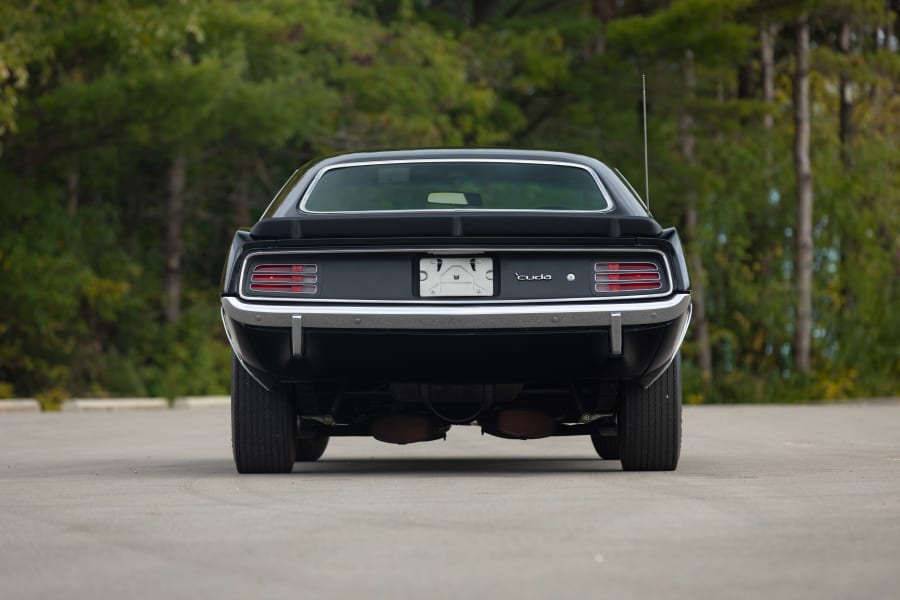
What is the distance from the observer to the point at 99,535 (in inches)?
229

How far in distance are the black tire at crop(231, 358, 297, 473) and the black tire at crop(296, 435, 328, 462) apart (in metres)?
1.26

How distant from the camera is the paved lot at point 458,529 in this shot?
15.2 ft

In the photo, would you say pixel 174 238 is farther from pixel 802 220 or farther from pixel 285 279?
pixel 285 279

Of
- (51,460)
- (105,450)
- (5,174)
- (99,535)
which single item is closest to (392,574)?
(99,535)

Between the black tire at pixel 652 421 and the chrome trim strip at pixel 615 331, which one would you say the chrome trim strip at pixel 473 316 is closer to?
the chrome trim strip at pixel 615 331

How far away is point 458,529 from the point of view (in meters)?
5.80

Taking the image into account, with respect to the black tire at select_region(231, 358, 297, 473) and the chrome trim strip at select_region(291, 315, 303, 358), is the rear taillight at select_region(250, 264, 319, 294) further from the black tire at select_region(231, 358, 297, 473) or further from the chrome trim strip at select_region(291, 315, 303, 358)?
the black tire at select_region(231, 358, 297, 473)

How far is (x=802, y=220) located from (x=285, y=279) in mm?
26974

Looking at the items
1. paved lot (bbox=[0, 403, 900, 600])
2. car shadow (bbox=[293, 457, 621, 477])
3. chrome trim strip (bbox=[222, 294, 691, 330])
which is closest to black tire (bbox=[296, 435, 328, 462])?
car shadow (bbox=[293, 457, 621, 477])

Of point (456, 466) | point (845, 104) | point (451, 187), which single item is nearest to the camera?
point (451, 187)

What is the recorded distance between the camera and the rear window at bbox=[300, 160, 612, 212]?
8.38 m

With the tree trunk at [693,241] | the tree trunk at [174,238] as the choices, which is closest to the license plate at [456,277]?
the tree trunk at [693,241]

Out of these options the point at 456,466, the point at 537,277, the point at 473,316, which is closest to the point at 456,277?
the point at 473,316

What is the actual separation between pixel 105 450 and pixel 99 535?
6.79 meters
